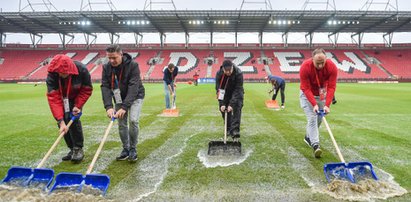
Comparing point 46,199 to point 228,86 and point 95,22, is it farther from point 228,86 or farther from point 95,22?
point 95,22

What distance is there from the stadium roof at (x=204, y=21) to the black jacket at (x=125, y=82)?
3785 centimetres

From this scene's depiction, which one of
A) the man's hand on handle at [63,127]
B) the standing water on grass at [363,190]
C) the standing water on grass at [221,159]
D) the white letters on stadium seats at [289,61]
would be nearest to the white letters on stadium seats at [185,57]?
the white letters on stadium seats at [289,61]

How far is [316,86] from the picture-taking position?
5.76 metres

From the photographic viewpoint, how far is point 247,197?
3.88 m

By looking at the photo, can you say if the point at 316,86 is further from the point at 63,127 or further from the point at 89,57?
the point at 89,57

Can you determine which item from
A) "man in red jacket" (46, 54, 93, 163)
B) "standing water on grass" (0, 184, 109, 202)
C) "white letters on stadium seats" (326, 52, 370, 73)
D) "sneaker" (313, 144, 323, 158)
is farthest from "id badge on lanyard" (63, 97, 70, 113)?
"white letters on stadium seats" (326, 52, 370, 73)

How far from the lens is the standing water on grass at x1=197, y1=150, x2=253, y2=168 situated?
17.3 feet

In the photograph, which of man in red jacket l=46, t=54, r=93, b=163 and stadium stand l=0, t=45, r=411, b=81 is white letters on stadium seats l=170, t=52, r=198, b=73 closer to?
stadium stand l=0, t=45, r=411, b=81

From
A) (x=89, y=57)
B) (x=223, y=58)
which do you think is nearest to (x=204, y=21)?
(x=223, y=58)

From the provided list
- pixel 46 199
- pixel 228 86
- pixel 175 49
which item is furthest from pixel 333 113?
pixel 175 49

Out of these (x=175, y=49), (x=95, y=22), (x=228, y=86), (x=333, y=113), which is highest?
(x=95, y=22)

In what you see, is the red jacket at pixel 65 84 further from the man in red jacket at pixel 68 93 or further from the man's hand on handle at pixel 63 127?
the man's hand on handle at pixel 63 127

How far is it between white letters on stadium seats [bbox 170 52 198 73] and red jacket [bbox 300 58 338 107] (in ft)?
145

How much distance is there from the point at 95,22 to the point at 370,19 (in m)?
40.4
